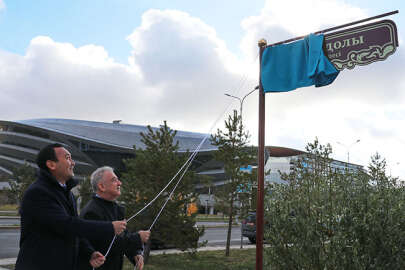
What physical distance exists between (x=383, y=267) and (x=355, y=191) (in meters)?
1.11

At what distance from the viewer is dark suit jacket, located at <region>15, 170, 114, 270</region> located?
285 cm

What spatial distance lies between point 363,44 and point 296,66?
110cm

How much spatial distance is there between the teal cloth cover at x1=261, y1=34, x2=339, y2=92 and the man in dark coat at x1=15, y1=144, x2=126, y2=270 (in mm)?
4014

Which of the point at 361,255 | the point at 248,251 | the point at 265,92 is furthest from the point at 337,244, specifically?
the point at 248,251

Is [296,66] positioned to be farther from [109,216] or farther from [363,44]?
[109,216]

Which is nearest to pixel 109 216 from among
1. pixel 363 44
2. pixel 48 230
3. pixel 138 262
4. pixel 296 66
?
pixel 138 262

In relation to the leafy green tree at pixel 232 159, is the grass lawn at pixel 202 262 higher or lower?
lower

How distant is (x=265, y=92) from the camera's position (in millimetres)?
6332

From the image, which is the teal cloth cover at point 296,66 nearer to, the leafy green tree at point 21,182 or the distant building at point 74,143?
the leafy green tree at point 21,182

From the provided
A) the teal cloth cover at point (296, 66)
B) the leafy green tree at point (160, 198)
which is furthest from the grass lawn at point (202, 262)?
the teal cloth cover at point (296, 66)

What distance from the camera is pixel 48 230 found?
2.92 m

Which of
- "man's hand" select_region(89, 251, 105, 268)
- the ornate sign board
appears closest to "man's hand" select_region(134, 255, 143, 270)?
"man's hand" select_region(89, 251, 105, 268)

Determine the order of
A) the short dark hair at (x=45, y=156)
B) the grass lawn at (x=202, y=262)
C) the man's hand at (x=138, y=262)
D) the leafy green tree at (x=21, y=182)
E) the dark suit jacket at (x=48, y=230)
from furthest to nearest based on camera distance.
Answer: the leafy green tree at (x=21, y=182) < the grass lawn at (x=202, y=262) < the man's hand at (x=138, y=262) < the short dark hair at (x=45, y=156) < the dark suit jacket at (x=48, y=230)

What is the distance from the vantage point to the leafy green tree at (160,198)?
446 inches
